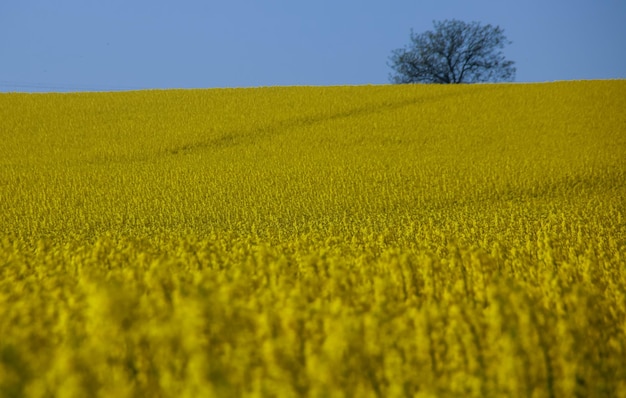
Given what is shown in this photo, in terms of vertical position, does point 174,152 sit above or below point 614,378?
above

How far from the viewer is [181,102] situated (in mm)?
26250

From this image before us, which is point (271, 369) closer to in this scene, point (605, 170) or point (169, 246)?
point (169, 246)

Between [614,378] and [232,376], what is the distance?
2248 millimetres

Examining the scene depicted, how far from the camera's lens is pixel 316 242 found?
8.34m

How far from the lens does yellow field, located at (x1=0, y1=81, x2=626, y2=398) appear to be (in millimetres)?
3164

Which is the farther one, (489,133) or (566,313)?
(489,133)

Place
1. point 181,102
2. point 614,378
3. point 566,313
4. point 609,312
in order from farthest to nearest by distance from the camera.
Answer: point 181,102 → point 609,312 → point 566,313 → point 614,378

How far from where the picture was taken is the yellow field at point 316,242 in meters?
3.16

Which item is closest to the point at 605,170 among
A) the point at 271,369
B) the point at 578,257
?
the point at 578,257

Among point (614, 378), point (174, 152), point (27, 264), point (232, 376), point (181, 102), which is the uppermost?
point (181, 102)

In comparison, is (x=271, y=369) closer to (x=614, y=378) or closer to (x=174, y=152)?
(x=614, y=378)

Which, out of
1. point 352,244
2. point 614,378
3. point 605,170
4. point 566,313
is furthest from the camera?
point 605,170

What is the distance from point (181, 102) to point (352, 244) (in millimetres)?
19858

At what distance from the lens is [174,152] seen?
19375 millimetres
